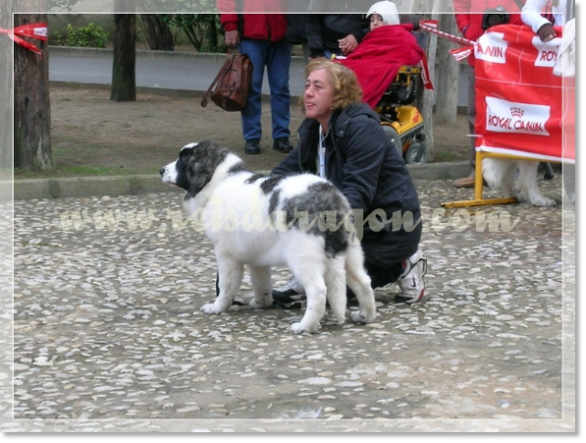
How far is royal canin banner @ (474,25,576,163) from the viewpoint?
881cm

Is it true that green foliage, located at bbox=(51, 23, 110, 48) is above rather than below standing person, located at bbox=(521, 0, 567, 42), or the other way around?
above

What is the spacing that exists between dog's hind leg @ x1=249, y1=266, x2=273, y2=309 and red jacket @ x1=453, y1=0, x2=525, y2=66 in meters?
4.55

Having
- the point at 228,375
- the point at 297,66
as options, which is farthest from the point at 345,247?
the point at 297,66

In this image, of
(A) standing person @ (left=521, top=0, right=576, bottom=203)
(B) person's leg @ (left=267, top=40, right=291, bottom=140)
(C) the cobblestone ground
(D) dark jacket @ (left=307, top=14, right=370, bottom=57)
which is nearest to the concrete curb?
(C) the cobblestone ground

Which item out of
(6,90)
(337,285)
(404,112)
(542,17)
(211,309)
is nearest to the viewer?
(337,285)

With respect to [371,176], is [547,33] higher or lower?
higher

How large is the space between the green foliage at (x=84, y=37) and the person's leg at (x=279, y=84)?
54.4 feet

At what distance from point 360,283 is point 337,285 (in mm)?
208

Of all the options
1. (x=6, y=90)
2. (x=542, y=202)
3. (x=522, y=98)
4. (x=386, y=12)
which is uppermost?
(x=386, y=12)

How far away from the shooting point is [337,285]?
19.0 feet

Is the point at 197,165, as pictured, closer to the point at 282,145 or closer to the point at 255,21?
the point at 255,21

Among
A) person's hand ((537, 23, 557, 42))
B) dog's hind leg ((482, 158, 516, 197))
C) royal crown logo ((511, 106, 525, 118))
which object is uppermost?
person's hand ((537, 23, 557, 42))

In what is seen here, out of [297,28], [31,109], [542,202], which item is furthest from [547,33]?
[31,109]

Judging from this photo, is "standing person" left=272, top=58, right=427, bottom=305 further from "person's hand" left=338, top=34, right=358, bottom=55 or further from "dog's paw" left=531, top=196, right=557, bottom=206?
"person's hand" left=338, top=34, right=358, bottom=55
